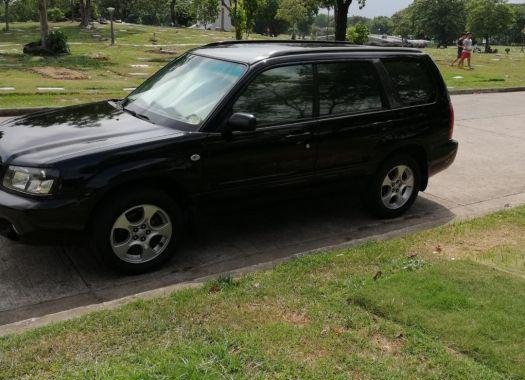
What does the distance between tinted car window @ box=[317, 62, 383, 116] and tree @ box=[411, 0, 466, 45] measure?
395 feet

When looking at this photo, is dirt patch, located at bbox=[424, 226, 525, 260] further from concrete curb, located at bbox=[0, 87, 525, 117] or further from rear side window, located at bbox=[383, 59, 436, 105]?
concrete curb, located at bbox=[0, 87, 525, 117]

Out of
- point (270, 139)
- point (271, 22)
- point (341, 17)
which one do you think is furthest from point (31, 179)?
point (271, 22)

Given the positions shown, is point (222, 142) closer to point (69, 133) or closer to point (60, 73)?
point (69, 133)

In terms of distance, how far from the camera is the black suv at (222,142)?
4.22 m

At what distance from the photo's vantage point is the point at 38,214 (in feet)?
13.4

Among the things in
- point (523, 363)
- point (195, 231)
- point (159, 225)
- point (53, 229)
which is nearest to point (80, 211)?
point (53, 229)

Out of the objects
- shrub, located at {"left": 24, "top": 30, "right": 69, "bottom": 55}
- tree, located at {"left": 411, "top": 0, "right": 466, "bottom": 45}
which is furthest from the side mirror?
tree, located at {"left": 411, "top": 0, "right": 466, "bottom": 45}

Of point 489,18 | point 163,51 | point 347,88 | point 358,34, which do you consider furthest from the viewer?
point 489,18

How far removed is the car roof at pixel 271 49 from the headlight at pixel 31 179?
78.8 inches

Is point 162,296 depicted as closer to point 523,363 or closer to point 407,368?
point 407,368

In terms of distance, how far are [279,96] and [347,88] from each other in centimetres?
84

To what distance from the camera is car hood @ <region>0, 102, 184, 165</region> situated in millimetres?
4273

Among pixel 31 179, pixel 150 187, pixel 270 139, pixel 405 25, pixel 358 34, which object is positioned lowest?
pixel 150 187

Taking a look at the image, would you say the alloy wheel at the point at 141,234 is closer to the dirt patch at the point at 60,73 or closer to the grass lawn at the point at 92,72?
the grass lawn at the point at 92,72
